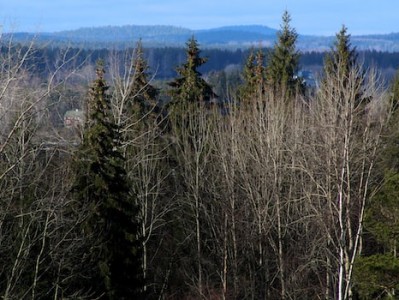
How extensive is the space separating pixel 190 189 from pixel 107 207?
30.8 ft

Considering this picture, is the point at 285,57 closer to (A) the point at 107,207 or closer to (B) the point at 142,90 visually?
(B) the point at 142,90

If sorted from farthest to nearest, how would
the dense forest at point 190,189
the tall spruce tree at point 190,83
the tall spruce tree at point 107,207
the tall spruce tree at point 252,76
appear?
the tall spruce tree at point 252,76
the tall spruce tree at point 190,83
the tall spruce tree at point 107,207
the dense forest at point 190,189

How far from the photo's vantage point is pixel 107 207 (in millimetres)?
18625

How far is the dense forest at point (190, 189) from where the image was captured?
1462 centimetres

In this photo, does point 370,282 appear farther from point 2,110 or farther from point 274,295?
point 274,295

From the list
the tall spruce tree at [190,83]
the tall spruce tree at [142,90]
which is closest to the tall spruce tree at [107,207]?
the tall spruce tree at [142,90]

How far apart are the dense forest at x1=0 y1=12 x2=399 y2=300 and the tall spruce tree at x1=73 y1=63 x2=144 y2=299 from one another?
4 centimetres

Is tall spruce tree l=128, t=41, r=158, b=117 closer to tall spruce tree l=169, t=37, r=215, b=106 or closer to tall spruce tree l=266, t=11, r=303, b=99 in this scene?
tall spruce tree l=169, t=37, r=215, b=106

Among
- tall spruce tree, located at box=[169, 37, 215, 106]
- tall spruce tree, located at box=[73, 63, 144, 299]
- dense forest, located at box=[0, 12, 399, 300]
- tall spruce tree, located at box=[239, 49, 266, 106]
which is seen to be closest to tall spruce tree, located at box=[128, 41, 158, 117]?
dense forest, located at box=[0, 12, 399, 300]

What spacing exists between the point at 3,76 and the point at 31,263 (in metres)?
6.15

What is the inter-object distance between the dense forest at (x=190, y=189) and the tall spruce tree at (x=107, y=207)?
0.04 metres

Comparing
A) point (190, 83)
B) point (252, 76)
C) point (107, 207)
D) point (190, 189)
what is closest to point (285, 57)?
point (252, 76)

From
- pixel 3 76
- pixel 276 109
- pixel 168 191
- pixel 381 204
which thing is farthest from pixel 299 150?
pixel 3 76

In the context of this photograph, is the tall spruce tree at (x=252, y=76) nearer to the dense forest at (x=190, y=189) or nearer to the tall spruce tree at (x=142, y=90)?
the dense forest at (x=190, y=189)
